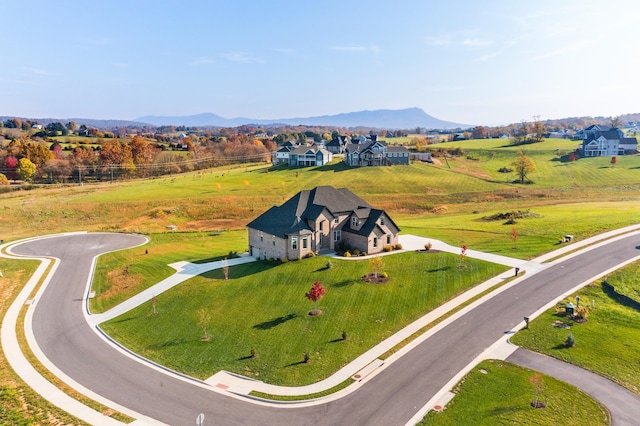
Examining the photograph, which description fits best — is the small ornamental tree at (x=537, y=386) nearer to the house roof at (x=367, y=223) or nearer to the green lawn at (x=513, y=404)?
the green lawn at (x=513, y=404)

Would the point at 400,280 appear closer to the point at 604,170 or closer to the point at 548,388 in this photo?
the point at 548,388

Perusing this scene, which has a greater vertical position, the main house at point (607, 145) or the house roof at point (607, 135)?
the house roof at point (607, 135)

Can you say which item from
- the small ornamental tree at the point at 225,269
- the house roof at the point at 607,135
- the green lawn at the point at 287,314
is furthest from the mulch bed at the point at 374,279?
the house roof at the point at 607,135

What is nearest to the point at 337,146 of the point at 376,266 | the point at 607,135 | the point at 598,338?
the point at 607,135

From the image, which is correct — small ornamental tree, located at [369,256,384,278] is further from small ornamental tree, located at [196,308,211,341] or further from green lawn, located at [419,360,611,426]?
small ornamental tree, located at [196,308,211,341]

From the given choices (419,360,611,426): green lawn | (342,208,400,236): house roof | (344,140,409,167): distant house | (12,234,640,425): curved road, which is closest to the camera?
(419,360,611,426): green lawn

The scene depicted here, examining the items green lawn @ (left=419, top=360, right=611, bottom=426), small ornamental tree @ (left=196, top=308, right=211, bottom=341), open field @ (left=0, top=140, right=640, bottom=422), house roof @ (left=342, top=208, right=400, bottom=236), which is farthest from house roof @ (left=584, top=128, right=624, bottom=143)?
small ornamental tree @ (left=196, top=308, right=211, bottom=341)

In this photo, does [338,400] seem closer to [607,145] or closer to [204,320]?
[204,320]
